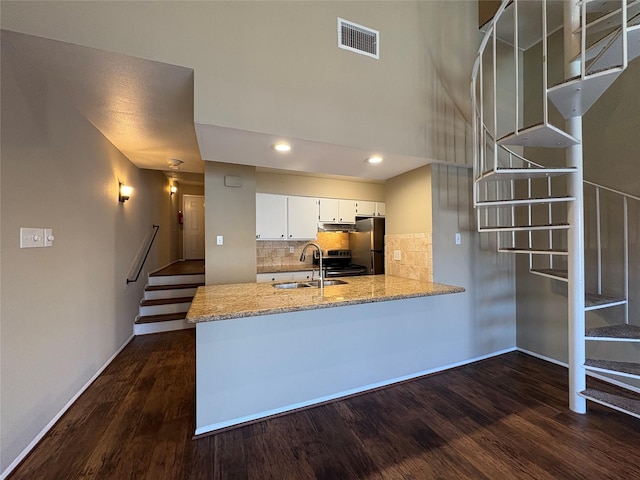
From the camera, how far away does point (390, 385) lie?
238 centimetres

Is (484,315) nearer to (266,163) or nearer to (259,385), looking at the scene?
(259,385)

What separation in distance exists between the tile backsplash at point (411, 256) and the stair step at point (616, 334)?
1181 mm

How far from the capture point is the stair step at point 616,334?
1894 mm

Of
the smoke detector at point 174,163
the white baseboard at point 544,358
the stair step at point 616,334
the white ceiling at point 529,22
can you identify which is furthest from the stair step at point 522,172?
the smoke detector at point 174,163

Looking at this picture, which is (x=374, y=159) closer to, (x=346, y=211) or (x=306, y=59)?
(x=306, y=59)

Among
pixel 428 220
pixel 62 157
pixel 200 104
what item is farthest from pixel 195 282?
pixel 428 220

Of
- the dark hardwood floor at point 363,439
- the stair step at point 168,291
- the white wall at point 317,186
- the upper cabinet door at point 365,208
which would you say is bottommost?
the dark hardwood floor at point 363,439

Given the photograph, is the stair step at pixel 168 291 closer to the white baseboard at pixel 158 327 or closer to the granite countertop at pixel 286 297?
the white baseboard at pixel 158 327

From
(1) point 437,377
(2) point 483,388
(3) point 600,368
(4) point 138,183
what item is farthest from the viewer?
(4) point 138,183

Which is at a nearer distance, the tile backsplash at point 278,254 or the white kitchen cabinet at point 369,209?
the tile backsplash at point 278,254

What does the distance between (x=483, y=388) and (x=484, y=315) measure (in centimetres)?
84

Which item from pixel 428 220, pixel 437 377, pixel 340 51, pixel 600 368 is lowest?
pixel 437 377

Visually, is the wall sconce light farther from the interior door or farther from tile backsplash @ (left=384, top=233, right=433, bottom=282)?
the interior door

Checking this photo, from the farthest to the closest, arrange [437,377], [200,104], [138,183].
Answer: [138,183]
[437,377]
[200,104]
